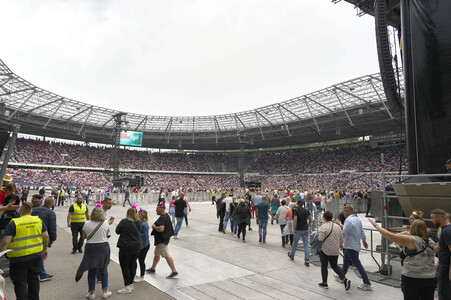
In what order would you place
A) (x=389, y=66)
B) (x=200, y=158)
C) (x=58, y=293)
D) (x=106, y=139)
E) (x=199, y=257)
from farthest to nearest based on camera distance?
(x=200, y=158) → (x=106, y=139) → (x=389, y=66) → (x=199, y=257) → (x=58, y=293)

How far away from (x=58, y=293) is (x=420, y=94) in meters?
10.2

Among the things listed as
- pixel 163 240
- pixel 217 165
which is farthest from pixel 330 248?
pixel 217 165

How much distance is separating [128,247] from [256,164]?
54.4 meters

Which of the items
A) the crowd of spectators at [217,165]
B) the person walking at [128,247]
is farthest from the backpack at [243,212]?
the crowd of spectators at [217,165]

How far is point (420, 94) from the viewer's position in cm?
826

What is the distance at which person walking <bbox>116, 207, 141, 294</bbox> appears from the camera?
514 cm

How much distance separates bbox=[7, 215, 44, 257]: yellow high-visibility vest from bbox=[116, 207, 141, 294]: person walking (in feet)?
4.09

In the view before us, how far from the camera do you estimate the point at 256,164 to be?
193 feet

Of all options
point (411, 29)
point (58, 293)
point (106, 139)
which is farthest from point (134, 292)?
point (106, 139)

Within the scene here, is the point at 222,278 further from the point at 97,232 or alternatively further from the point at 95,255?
the point at 97,232

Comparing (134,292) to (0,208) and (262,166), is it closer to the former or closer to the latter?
(0,208)

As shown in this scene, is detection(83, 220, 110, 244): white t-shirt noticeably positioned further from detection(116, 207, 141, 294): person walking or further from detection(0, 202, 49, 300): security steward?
detection(0, 202, 49, 300): security steward

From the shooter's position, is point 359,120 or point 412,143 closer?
point 412,143

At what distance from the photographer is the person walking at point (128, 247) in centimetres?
514
